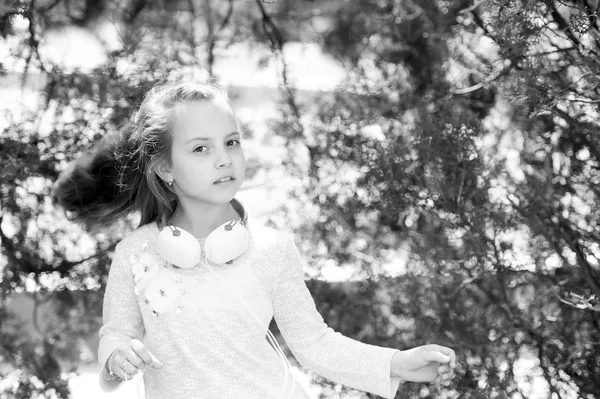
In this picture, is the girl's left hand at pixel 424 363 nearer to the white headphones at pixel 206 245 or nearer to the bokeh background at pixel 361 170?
Answer: the white headphones at pixel 206 245

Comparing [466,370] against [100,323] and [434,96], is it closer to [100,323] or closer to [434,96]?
[434,96]

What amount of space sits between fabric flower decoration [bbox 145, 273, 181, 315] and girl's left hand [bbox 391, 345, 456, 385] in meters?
0.58

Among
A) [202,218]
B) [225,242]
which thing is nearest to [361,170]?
[202,218]

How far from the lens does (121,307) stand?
7.72 feet

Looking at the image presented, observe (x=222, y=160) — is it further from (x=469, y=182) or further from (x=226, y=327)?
(x=469, y=182)

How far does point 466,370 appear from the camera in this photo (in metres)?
2.82

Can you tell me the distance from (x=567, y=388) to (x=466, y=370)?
1.13ft

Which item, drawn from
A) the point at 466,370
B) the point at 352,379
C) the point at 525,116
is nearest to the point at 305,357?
the point at 352,379

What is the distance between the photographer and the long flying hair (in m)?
2.40

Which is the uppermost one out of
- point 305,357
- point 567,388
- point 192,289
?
point 192,289

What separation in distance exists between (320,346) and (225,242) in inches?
15.0

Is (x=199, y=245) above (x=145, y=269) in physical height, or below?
above

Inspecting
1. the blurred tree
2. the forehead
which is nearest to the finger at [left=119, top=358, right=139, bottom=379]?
the forehead

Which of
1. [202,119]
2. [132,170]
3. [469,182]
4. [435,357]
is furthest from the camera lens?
[469,182]
